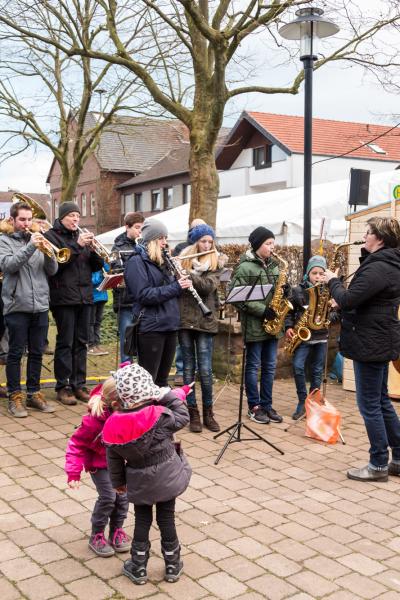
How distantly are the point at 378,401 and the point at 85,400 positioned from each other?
11.3 ft

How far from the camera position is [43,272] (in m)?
6.75

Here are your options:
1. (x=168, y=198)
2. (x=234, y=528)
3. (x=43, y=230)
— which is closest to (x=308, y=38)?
(x=43, y=230)

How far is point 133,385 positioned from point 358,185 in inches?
258

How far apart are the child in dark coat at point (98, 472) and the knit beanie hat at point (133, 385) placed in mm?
159

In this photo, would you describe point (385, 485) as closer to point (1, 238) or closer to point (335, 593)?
point (335, 593)

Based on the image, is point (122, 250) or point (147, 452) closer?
point (147, 452)

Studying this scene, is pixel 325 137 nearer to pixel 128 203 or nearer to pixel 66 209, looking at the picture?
Result: pixel 128 203

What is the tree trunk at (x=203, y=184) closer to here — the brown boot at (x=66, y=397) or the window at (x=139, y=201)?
the brown boot at (x=66, y=397)

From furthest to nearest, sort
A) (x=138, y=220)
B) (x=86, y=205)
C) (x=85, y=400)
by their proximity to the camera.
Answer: (x=86, y=205) → (x=138, y=220) → (x=85, y=400)

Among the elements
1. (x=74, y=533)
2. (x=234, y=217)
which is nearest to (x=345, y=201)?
(x=234, y=217)

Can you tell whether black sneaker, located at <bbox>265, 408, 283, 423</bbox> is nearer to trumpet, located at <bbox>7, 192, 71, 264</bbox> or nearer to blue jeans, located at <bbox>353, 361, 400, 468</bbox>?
blue jeans, located at <bbox>353, 361, 400, 468</bbox>

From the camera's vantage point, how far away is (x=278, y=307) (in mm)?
6852

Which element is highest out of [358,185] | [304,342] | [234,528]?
[358,185]

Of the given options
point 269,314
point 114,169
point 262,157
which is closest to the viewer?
point 269,314
